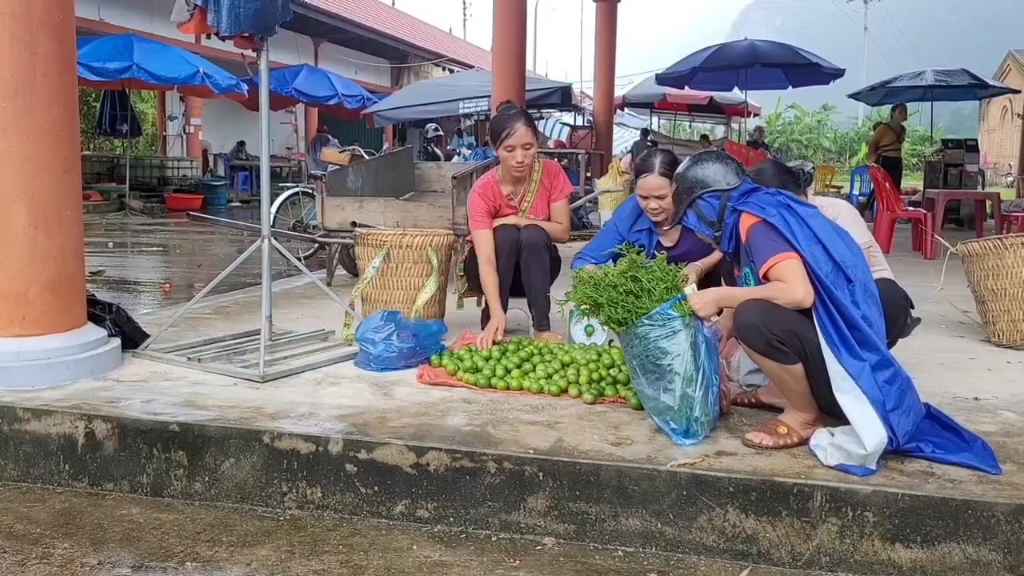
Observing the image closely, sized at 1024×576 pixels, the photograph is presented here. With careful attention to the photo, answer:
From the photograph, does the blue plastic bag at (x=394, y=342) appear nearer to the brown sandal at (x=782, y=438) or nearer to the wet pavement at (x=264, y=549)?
the wet pavement at (x=264, y=549)

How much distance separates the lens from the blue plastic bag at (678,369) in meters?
2.76

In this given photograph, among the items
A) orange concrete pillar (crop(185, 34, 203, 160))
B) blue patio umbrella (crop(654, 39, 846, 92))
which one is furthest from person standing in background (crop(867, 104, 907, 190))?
orange concrete pillar (crop(185, 34, 203, 160))

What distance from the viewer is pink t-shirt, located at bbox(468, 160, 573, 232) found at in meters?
4.25

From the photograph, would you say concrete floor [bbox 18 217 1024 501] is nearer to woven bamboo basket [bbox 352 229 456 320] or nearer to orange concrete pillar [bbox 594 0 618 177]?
woven bamboo basket [bbox 352 229 456 320]

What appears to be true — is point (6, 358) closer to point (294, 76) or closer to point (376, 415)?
point (376, 415)

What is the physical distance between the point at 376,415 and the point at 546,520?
0.77m

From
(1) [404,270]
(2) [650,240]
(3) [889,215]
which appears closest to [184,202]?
(3) [889,215]

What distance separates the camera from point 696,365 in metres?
2.77

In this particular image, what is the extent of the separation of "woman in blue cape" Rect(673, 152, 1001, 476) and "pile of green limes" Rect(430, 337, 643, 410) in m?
0.69

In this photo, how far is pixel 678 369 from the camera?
2771 mm

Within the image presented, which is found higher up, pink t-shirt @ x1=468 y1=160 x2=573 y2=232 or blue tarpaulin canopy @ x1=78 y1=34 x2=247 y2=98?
blue tarpaulin canopy @ x1=78 y1=34 x2=247 y2=98

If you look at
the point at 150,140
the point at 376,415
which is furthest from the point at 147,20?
the point at 376,415

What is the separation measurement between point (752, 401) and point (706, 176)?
0.96 meters

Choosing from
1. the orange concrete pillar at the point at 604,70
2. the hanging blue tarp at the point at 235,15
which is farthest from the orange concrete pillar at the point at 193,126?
the hanging blue tarp at the point at 235,15
